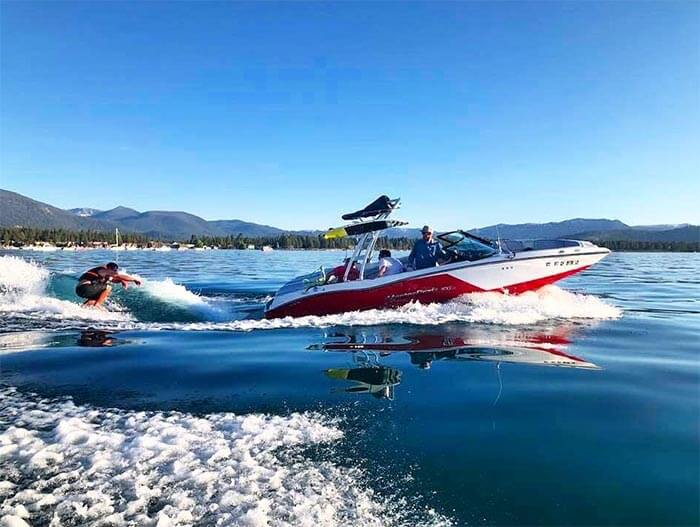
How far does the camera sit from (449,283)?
46.8ft

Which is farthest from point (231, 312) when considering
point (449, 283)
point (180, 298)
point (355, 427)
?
point (355, 427)

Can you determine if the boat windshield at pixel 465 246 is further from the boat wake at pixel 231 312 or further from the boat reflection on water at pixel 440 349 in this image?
the boat reflection on water at pixel 440 349

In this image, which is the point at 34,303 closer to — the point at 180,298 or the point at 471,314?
the point at 180,298

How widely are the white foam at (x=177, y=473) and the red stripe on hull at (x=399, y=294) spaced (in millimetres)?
8557

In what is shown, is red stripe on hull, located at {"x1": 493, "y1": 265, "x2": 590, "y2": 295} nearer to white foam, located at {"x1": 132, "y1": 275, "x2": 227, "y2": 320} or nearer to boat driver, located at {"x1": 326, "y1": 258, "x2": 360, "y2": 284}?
boat driver, located at {"x1": 326, "y1": 258, "x2": 360, "y2": 284}

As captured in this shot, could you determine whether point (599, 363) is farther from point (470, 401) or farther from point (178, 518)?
point (178, 518)

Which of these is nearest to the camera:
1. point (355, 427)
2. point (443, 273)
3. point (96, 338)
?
point (355, 427)

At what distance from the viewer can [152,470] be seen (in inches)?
185

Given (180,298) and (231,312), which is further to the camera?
(180,298)

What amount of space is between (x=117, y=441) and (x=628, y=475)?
5.12 m

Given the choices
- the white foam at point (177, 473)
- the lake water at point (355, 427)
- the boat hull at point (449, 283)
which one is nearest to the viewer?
the white foam at point (177, 473)

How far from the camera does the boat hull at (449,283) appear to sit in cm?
1417

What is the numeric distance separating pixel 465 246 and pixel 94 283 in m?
11.9

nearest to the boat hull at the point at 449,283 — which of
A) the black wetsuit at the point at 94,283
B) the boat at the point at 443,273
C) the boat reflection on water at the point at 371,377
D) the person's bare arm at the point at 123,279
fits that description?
the boat at the point at 443,273
